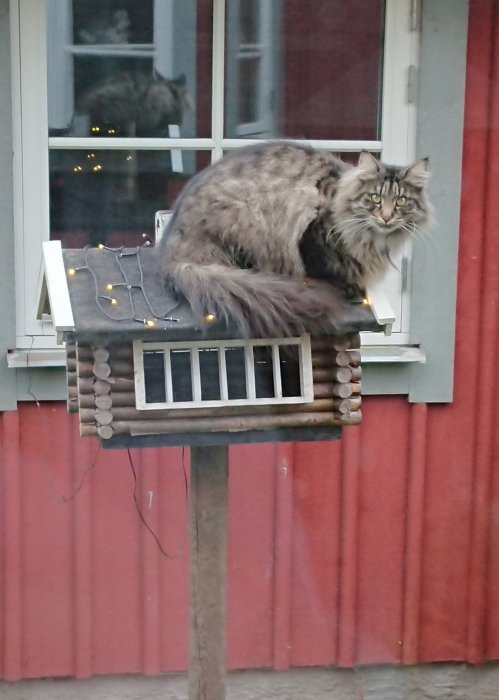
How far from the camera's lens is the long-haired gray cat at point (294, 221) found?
7.86ft

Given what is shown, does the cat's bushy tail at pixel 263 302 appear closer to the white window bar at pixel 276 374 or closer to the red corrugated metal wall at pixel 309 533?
the white window bar at pixel 276 374

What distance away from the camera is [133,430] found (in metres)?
2.18

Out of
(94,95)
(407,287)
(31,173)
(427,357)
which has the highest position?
(94,95)

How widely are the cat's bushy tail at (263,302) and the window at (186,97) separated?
1.07m

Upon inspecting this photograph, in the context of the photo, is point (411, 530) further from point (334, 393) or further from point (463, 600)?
point (334, 393)

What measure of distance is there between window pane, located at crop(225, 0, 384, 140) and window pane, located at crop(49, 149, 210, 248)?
0.72 feet

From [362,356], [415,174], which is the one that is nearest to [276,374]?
[415,174]

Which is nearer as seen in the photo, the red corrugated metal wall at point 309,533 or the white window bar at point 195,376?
the white window bar at point 195,376

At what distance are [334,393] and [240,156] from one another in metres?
0.64

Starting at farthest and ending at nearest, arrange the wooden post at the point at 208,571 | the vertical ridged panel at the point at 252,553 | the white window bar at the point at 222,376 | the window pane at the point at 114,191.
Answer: the vertical ridged panel at the point at 252,553
the window pane at the point at 114,191
the wooden post at the point at 208,571
the white window bar at the point at 222,376

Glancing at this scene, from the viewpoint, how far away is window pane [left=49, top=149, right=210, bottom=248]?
3307mm

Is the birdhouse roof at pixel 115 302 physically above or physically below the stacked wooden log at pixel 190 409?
above

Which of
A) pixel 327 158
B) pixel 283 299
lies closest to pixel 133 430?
pixel 283 299

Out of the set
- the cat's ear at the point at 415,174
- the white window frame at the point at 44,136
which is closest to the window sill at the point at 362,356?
the white window frame at the point at 44,136
